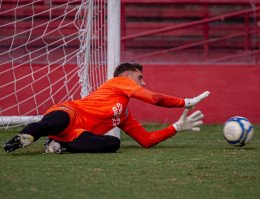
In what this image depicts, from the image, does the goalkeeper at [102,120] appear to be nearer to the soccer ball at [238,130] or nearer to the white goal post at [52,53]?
the soccer ball at [238,130]

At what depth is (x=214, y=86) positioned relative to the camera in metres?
10.4

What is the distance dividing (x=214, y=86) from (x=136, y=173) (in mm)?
5144

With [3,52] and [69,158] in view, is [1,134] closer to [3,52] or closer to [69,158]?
[3,52]

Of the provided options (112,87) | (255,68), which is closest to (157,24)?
(255,68)

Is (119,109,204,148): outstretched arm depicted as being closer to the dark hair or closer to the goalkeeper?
the goalkeeper

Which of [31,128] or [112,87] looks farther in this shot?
[112,87]

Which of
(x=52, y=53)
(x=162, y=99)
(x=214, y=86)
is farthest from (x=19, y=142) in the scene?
(x=214, y=86)

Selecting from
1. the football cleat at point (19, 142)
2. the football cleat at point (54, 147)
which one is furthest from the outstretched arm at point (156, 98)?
the football cleat at point (19, 142)

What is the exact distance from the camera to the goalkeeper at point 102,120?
20.7ft

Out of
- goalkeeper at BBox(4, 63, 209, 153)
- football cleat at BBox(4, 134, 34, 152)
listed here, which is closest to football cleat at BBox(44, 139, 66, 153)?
goalkeeper at BBox(4, 63, 209, 153)

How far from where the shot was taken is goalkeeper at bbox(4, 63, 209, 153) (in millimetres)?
6301

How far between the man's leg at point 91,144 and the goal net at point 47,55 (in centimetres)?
113

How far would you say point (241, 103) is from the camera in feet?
34.0

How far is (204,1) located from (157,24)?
1.08m
